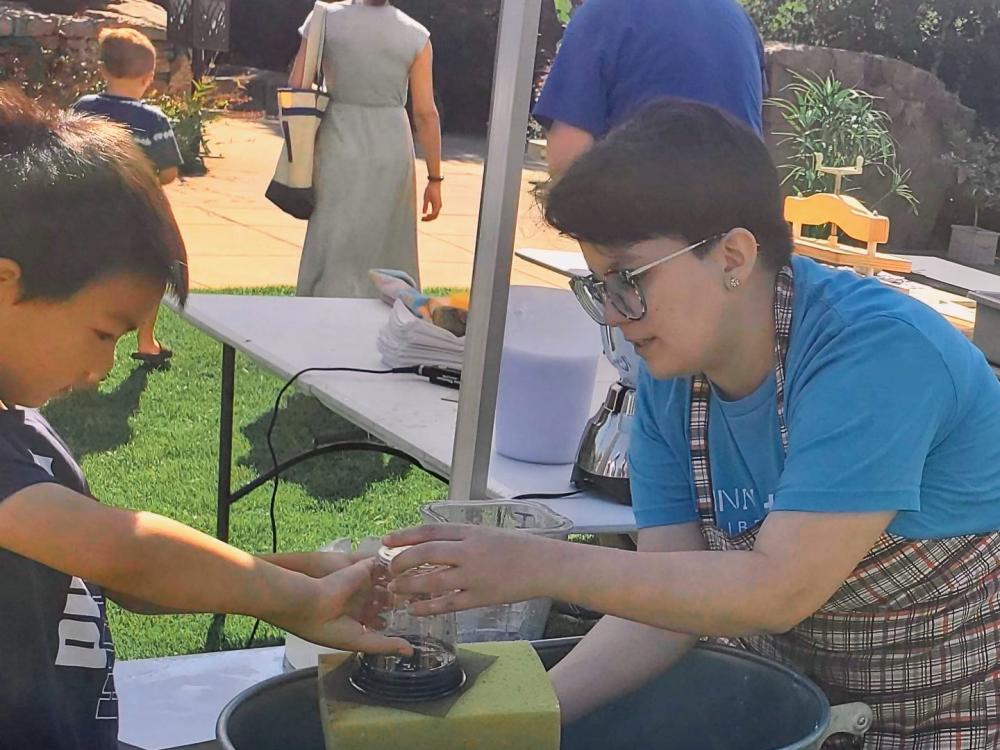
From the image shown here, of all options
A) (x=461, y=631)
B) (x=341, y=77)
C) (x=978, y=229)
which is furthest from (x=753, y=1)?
(x=461, y=631)

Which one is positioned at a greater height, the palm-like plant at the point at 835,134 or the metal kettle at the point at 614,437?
the palm-like plant at the point at 835,134

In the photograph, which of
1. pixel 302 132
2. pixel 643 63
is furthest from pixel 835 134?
pixel 643 63

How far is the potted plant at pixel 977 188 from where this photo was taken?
4432 millimetres

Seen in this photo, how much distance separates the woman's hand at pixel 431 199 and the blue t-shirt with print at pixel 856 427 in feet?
9.69

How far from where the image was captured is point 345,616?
129 cm

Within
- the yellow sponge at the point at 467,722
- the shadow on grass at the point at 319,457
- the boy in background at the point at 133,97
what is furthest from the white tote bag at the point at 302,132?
the yellow sponge at the point at 467,722

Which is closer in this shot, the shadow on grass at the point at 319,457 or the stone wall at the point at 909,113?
the shadow on grass at the point at 319,457

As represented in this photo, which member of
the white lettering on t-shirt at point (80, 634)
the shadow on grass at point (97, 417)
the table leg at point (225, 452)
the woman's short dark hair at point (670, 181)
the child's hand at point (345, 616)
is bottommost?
the shadow on grass at point (97, 417)

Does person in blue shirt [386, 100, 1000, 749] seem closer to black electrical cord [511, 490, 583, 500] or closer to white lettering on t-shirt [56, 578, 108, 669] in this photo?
white lettering on t-shirt [56, 578, 108, 669]

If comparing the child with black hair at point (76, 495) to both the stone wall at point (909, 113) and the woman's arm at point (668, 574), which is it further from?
the stone wall at point (909, 113)

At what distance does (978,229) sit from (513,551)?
403 cm

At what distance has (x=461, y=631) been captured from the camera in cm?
184

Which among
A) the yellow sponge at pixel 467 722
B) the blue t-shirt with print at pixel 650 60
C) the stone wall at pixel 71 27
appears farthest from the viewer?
the stone wall at pixel 71 27

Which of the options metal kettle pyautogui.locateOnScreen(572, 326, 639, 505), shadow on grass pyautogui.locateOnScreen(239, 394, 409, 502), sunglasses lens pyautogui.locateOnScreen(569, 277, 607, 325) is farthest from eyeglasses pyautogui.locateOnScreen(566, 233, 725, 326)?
shadow on grass pyautogui.locateOnScreen(239, 394, 409, 502)
